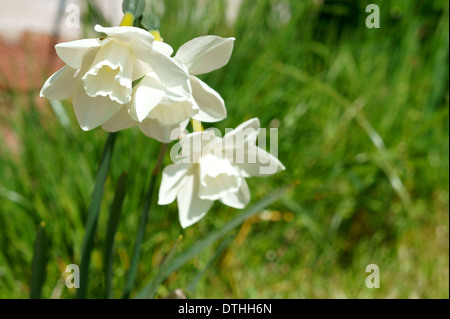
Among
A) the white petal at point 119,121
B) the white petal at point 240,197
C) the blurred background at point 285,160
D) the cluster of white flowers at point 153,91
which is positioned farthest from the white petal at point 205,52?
the blurred background at point 285,160

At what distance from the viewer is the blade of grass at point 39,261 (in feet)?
2.61

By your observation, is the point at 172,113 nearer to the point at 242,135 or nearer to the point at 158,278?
the point at 242,135

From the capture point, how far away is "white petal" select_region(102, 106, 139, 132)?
667 millimetres

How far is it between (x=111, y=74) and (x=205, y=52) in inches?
4.8

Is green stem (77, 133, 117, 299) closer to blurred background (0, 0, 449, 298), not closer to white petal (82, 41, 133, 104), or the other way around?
white petal (82, 41, 133, 104)

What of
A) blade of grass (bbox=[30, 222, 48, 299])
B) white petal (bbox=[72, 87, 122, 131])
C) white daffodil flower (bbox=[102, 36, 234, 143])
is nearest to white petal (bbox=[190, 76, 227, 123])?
white daffodil flower (bbox=[102, 36, 234, 143])

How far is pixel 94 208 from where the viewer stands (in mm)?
784

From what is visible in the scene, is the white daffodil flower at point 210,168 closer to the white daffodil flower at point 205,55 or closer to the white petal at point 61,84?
the white daffodil flower at point 205,55

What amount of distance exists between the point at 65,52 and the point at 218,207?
3.19 ft

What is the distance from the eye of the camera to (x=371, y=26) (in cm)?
188

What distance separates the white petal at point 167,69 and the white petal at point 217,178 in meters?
0.16
